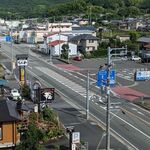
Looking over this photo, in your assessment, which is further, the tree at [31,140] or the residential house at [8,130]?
the residential house at [8,130]

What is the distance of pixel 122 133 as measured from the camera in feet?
90.3

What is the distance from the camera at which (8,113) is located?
80.6ft

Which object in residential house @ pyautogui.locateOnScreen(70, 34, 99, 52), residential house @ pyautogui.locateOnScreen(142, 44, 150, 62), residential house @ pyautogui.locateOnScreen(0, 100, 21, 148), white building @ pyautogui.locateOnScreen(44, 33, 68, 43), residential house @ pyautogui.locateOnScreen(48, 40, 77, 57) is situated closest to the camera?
residential house @ pyautogui.locateOnScreen(0, 100, 21, 148)

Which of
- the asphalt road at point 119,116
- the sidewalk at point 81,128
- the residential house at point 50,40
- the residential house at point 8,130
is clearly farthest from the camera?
the residential house at point 50,40

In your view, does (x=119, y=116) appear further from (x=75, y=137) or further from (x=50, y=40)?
(x=50, y=40)

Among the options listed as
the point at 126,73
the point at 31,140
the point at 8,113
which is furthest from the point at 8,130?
the point at 126,73

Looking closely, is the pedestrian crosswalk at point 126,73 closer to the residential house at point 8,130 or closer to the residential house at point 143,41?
the residential house at point 143,41

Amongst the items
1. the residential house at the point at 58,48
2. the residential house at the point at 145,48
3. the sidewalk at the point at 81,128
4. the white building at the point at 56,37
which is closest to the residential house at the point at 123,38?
the residential house at the point at 145,48

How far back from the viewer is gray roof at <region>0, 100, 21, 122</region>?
78.5 feet

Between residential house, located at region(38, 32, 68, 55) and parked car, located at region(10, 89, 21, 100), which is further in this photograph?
residential house, located at region(38, 32, 68, 55)

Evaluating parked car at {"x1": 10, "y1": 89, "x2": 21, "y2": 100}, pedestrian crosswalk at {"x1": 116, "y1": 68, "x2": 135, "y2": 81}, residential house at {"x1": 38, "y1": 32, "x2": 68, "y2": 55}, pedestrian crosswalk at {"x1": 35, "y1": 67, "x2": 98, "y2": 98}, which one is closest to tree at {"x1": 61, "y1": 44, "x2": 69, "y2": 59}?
residential house at {"x1": 38, "y1": 32, "x2": 68, "y2": 55}

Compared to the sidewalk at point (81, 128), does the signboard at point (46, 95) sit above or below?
above

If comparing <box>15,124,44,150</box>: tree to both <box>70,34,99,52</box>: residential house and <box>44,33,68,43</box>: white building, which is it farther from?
<box>44,33,68,43</box>: white building

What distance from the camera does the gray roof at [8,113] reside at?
23922 millimetres
